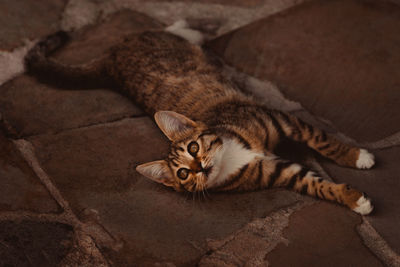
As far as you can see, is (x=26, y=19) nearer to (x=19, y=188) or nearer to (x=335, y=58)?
(x=19, y=188)

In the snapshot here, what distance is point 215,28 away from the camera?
113 inches

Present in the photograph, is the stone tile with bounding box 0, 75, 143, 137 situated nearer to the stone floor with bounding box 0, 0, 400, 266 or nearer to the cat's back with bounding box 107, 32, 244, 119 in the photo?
the stone floor with bounding box 0, 0, 400, 266

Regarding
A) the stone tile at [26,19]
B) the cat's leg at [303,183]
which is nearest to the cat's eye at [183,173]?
the cat's leg at [303,183]

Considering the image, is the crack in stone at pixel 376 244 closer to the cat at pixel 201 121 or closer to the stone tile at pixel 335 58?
the cat at pixel 201 121

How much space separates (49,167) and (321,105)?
144 centimetres

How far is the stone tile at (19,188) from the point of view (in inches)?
62.7

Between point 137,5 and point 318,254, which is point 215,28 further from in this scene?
point 318,254

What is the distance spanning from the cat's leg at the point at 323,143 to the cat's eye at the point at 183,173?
0.57 meters

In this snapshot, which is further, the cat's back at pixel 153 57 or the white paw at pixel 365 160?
the cat's back at pixel 153 57

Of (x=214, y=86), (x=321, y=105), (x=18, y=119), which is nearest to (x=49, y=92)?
(x=18, y=119)

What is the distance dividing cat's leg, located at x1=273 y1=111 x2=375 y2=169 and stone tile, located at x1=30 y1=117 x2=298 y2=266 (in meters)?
0.40

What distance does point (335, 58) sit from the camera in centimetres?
231

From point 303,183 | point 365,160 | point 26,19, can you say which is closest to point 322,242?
point 303,183

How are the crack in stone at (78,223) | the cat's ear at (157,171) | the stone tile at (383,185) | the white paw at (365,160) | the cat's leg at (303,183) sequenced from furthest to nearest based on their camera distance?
1. the white paw at (365,160)
2. the cat's ear at (157,171)
3. the cat's leg at (303,183)
4. the stone tile at (383,185)
5. the crack in stone at (78,223)
